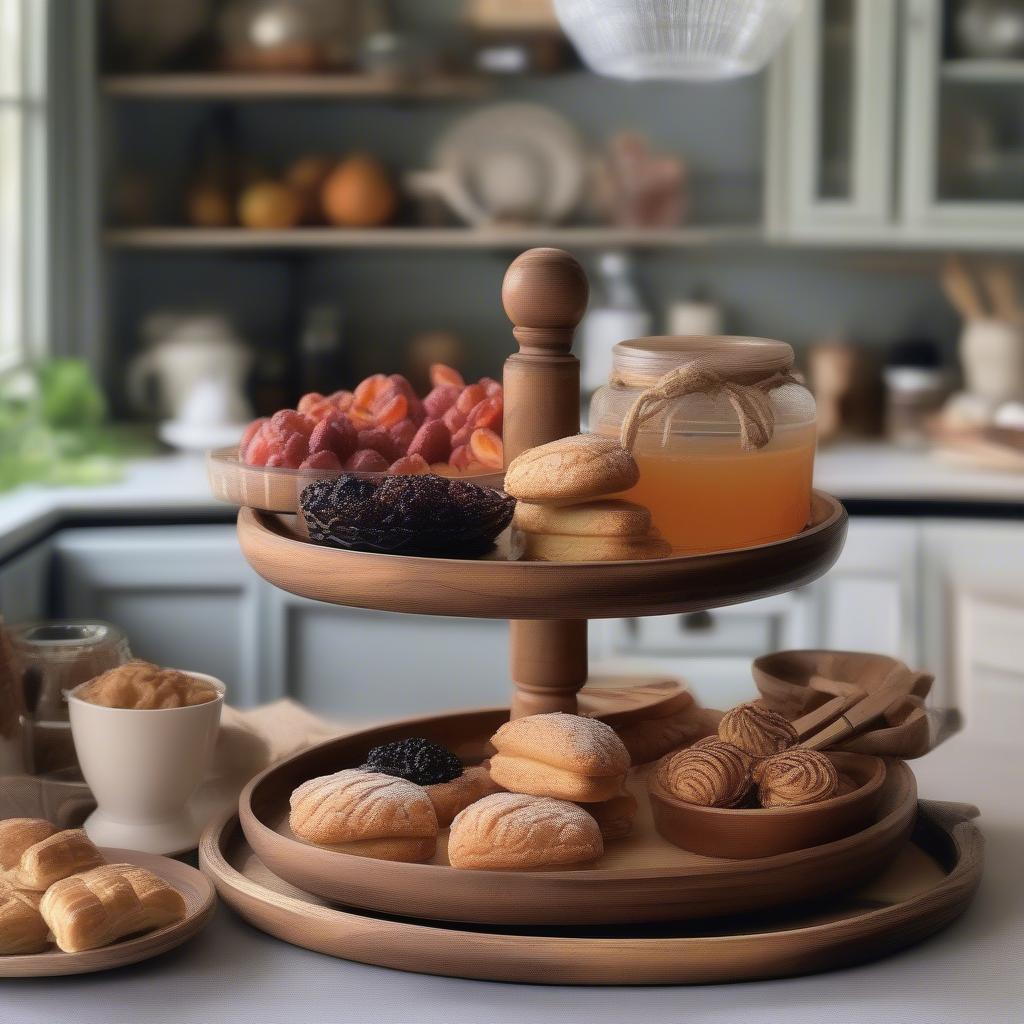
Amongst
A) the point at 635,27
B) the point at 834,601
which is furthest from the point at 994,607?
the point at 635,27

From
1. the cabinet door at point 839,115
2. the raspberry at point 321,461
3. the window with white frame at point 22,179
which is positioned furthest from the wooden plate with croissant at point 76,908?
the cabinet door at point 839,115

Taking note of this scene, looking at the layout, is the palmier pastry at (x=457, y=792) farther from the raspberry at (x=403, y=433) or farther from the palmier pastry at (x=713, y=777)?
the raspberry at (x=403, y=433)

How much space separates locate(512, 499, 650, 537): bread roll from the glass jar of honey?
0.20ft

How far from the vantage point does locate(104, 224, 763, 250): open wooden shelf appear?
325 cm

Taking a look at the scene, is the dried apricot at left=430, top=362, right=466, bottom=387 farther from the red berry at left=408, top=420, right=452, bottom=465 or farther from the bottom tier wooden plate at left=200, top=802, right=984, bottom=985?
the bottom tier wooden plate at left=200, top=802, right=984, bottom=985

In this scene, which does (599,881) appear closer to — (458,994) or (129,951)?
(458,994)

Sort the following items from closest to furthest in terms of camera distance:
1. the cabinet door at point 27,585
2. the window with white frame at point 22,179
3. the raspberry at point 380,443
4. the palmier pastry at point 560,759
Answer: the palmier pastry at point 560,759 < the raspberry at point 380,443 < the cabinet door at point 27,585 < the window with white frame at point 22,179

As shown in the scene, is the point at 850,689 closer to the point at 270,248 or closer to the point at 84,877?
the point at 84,877

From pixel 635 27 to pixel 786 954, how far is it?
4.74 ft

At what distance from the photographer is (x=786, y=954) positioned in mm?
Answer: 873

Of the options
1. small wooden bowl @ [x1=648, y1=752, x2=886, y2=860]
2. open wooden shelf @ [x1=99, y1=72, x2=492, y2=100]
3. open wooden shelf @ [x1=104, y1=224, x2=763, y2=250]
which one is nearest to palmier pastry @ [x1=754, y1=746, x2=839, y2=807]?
small wooden bowl @ [x1=648, y1=752, x2=886, y2=860]

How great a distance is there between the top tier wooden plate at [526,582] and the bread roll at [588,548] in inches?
0.9

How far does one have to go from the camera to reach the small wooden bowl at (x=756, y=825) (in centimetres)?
93

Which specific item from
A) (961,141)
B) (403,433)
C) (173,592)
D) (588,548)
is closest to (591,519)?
(588,548)
